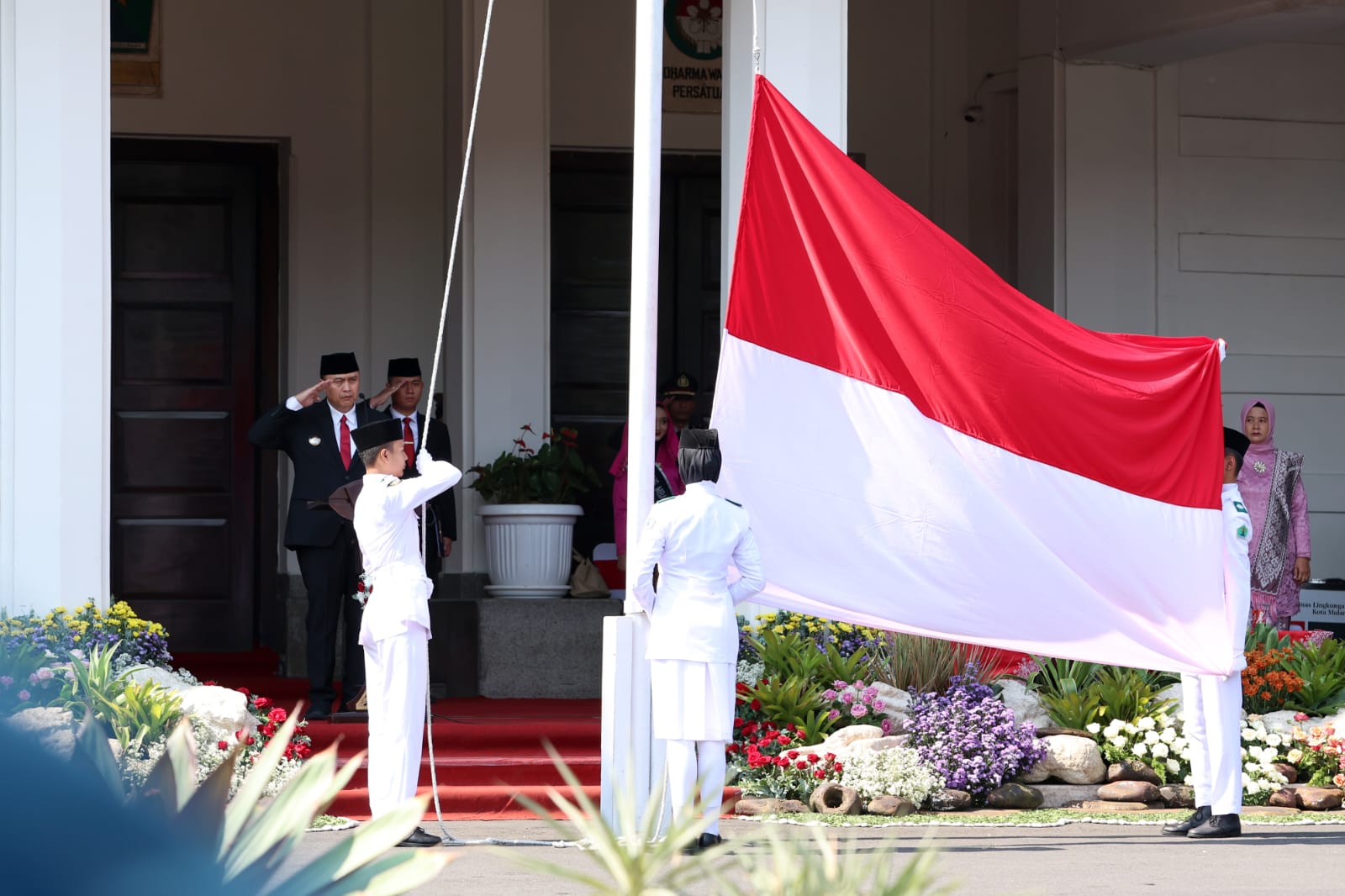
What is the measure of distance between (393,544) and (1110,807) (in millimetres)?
4037

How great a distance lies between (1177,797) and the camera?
368 inches

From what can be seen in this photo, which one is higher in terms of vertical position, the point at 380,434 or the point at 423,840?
the point at 380,434

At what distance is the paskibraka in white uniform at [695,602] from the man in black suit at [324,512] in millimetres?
2916

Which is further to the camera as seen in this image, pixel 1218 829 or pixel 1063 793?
pixel 1063 793

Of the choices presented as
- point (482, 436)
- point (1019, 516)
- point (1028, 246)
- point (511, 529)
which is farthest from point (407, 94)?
point (1019, 516)

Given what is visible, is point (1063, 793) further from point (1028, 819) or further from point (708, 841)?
point (708, 841)

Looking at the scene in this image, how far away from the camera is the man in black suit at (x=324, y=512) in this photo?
31.6 ft

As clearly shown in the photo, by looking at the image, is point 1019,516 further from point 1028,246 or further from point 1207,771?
point 1028,246

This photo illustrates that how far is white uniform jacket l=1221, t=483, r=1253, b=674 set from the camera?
813 centimetres

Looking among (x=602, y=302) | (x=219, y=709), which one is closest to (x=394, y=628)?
(x=219, y=709)

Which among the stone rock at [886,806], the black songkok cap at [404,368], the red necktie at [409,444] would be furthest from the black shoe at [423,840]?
the black songkok cap at [404,368]

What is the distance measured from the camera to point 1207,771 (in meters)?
8.30

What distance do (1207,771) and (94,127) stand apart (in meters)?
6.40

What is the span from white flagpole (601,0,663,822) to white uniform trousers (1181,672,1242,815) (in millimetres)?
2607
